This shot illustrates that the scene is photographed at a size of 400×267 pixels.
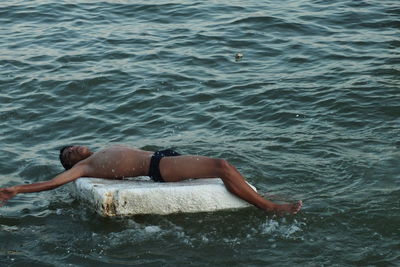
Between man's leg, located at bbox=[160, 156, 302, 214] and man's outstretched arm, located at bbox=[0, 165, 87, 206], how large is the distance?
0.93 metres

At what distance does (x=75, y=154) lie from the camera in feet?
26.5

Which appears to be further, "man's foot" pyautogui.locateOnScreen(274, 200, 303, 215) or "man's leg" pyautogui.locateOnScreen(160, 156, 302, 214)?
"man's foot" pyautogui.locateOnScreen(274, 200, 303, 215)

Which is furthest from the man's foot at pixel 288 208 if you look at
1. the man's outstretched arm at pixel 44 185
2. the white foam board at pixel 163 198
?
the man's outstretched arm at pixel 44 185

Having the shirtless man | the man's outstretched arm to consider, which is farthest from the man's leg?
the man's outstretched arm

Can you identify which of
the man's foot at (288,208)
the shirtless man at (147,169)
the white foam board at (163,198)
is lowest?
the man's foot at (288,208)

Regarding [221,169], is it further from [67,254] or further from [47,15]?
[47,15]

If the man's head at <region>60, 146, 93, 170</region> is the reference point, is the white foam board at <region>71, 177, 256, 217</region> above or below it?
below

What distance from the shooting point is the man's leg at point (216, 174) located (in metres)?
7.28

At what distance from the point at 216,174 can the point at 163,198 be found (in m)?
0.59

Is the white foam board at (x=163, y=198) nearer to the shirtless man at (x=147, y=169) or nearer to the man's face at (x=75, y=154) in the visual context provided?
the shirtless man at (x=147, y=169)

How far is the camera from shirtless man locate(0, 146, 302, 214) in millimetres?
7320

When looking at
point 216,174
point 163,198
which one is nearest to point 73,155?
point 163,198

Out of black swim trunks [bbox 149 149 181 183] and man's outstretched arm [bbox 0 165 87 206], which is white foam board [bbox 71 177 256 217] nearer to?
black swim trunks [bbox 149 149 181 183]

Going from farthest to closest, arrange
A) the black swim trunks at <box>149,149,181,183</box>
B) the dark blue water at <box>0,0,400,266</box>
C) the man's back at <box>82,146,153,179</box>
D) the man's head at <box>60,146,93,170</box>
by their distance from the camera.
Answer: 1. the man's head at <box>60,146,93,170</box>
2. the man's back at <box>82,146,153,179</box>
3. the black swim trunks at <box>149,149,181,183</box>
4. the dark blue water at <box>0,0,400,266</box>
